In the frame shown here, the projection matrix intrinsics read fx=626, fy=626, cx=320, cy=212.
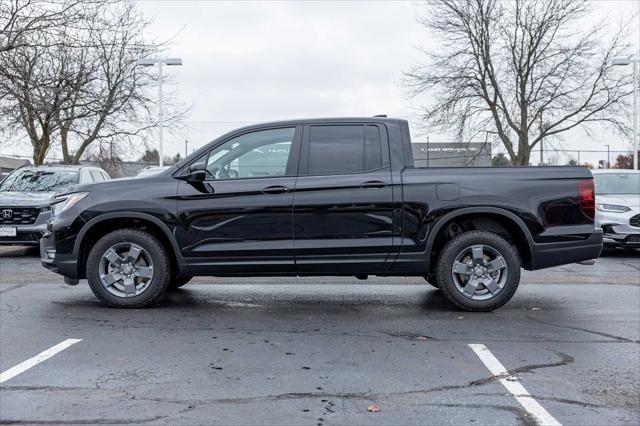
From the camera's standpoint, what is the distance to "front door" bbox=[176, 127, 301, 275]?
20.4 ft

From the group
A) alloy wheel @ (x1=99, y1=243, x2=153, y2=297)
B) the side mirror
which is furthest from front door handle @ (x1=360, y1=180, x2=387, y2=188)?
alloy wheel @ (x1=99, y1=243, x2=153, y2=297)

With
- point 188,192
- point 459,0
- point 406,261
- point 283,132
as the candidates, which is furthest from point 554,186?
point 459,0

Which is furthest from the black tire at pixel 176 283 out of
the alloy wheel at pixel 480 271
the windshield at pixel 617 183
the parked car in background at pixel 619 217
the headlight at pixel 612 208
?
the windshield at pixel 617 183

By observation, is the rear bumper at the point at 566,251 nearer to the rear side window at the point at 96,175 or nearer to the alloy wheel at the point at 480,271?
the alloy wheel at the point at 480,271

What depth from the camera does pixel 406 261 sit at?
6281mm

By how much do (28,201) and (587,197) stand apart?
9.26 m

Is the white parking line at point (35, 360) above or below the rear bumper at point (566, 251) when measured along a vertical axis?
below

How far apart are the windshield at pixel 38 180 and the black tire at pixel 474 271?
855 cm

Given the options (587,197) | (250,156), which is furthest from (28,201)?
(587,197)

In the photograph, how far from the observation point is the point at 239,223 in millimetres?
6250

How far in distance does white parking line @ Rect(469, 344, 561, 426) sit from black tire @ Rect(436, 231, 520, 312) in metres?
1.23

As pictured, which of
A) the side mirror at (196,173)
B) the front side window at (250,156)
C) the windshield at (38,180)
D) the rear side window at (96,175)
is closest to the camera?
the side mirror at (196,173)

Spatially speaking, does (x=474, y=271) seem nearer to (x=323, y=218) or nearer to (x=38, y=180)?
(x=323, y=218)

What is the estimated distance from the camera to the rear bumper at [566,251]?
6328mm
